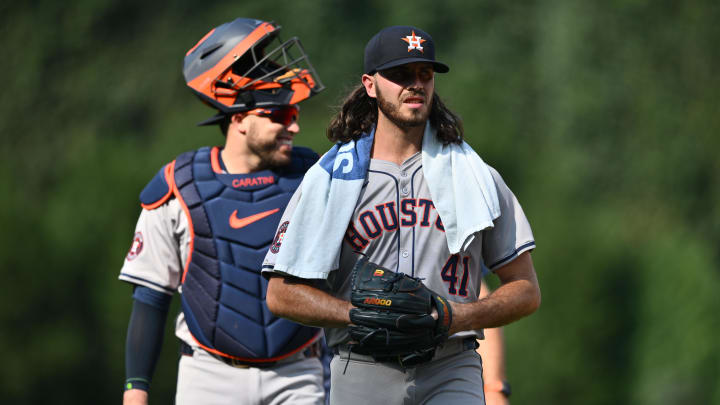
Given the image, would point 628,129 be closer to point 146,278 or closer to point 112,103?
point 112,103

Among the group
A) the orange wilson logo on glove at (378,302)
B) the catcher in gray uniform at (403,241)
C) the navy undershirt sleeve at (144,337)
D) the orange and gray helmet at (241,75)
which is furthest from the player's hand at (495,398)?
the orange and gray helmet at (241,75)

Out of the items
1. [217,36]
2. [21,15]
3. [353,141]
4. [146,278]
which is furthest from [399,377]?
[21,15]

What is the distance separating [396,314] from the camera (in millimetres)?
3340

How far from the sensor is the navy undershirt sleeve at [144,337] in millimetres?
4645

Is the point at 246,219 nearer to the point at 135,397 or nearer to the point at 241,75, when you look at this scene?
the point at 241,75

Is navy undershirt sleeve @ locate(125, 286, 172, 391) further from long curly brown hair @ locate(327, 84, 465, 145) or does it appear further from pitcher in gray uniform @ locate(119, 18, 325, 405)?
long curly brown hair @ locate(327, 84, 465, 145)

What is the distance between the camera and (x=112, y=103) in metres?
22.0

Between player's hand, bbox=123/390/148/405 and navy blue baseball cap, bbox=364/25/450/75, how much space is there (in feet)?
6.31

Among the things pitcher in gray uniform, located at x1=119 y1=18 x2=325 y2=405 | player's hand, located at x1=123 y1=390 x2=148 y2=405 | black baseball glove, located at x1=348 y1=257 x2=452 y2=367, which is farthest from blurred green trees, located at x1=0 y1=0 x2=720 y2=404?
black baseball glove, located at x1=348 y1=257 x2=452 y2=367

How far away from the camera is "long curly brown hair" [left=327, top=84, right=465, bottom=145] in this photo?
151 inches

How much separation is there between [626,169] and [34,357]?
13.8 metres

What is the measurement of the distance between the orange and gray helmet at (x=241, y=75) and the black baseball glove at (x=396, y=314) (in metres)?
1.68

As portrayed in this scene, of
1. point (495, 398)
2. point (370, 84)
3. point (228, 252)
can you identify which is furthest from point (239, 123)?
point (495, 398)

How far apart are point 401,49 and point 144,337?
1.94 metres
